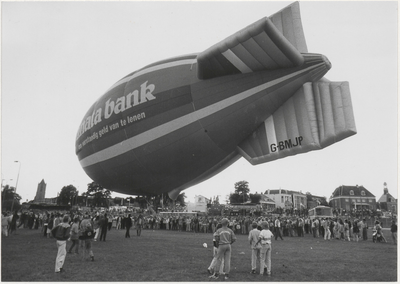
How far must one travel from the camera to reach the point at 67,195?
10256 cm

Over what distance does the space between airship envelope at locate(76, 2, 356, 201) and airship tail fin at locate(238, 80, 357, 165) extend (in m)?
0.03

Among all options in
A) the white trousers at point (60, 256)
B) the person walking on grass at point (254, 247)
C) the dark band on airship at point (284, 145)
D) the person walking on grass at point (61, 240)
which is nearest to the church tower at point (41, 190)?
the person walking on grass at point (61, 240)

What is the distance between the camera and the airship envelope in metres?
9.66

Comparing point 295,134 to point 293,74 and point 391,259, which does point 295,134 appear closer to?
point 293,74

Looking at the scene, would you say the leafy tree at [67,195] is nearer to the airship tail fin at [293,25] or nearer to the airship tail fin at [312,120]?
the airship tail fin at [312,120]

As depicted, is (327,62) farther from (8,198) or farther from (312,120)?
(8,198)

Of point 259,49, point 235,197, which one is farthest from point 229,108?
point 235,197

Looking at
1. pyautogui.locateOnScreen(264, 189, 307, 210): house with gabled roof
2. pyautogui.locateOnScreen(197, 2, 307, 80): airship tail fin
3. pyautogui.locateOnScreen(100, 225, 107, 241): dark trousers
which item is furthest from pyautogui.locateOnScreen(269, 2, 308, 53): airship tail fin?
pyautogui.locateOnScreen(264, 189, 307, 210): house with gabled roof

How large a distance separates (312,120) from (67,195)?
104 m

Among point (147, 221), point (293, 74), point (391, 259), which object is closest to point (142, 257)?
point (293, 74)

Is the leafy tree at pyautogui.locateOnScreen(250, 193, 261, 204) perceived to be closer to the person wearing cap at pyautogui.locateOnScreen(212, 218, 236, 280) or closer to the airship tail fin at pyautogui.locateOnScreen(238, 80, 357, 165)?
the airship tail fin at pyautogui.locateOnScreen(238, 80, 357, 165)

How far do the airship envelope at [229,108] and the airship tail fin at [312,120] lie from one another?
0.09 ft

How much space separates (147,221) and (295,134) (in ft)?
76.0

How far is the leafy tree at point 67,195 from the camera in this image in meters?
101
